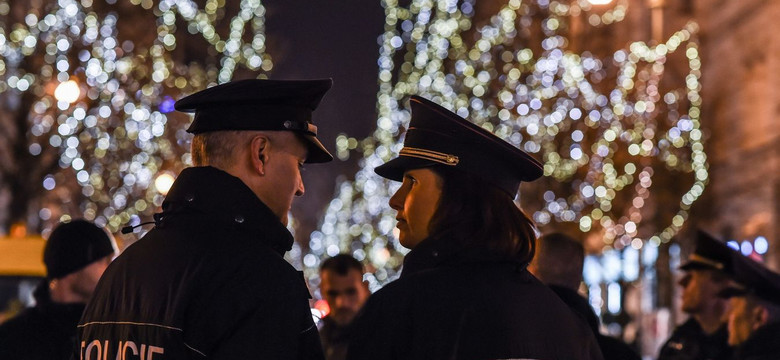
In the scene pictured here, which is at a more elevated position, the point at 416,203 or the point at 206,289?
the point at 416,203

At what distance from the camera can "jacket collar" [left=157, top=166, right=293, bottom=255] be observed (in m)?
4.09

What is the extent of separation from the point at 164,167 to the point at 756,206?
16.5 meters

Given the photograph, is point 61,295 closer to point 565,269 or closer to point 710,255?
point 565,269

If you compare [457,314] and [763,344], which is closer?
[457,314]

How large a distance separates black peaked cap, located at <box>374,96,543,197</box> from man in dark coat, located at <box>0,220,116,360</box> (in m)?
2.17

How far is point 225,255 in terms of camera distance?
3.97 metres

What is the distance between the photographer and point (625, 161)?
1404 inches

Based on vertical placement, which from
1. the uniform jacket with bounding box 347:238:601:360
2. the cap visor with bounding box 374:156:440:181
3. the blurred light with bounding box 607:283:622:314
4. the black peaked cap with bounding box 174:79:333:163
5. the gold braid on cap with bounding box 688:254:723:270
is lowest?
the blurred light with bounding box 607:283:622:314

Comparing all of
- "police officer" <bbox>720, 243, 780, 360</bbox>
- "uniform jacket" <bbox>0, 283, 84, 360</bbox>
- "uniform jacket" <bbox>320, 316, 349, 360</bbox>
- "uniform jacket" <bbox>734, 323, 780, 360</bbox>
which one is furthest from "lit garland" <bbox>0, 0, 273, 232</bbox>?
"uniform jacket" <bbox>0, 283, 84, 360</bbox>

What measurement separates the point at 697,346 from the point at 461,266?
17.8ft

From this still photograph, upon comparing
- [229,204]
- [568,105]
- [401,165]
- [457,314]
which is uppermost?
[568,105]

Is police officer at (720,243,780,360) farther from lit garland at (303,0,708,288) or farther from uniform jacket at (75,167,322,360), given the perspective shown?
lit garland at (303,0,708,288)

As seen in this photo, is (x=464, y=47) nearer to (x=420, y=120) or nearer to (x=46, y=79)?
(x=46, y=79)

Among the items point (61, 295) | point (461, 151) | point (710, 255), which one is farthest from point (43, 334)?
point (710, 255)
